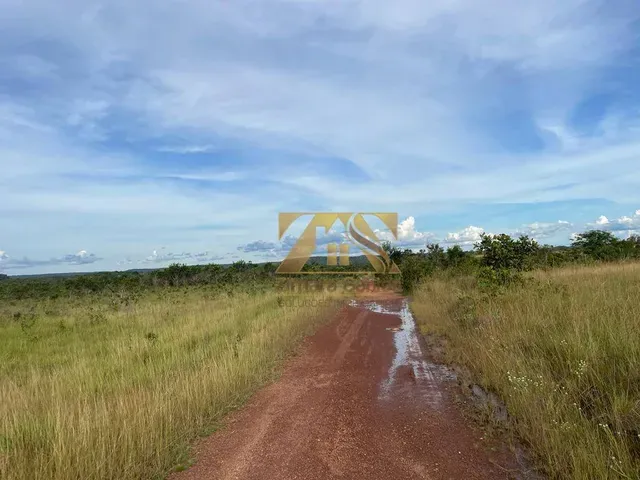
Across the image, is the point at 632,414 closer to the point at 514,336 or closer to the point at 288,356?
the point at 514,336

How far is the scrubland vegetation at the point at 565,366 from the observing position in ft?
11.9

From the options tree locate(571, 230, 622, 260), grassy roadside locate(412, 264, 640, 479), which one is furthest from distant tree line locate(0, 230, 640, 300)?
grassy roadside locate(412, 264, 640, 479)

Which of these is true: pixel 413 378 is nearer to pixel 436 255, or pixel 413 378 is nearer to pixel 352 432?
pixel 352 432

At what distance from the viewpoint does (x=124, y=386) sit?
604 centimetres

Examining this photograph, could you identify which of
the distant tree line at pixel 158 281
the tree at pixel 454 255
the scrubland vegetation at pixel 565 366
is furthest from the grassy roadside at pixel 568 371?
the distant tree line at pixel 158 281

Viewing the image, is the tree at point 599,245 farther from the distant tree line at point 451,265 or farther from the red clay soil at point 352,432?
the red clay soil at point 352,432

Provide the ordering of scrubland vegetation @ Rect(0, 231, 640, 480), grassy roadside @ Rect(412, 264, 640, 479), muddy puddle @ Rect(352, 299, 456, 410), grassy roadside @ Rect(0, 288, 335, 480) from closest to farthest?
grassy roadside @ Rect(412, 264, 640, 479), scrubland vegetation @ Rect(0, 231, 640, 480), grassy roadside @ Rect(0, 288, 335, 480), muddy puddle @ Rect(352, 299, 456, 410)

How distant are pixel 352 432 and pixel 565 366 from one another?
289 centimetres

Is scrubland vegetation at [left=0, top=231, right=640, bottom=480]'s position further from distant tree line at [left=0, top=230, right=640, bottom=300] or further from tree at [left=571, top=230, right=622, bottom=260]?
tree at [left=571, top=230, right=622, bottom=260]

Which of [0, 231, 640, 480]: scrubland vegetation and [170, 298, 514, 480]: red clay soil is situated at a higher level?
[0, 231, 640, 480]: scrubland vegetation

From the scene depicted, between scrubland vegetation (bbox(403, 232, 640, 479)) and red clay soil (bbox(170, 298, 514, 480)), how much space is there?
0.57 m

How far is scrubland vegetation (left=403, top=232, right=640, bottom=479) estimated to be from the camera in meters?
3.63

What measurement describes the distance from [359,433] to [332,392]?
62.4 inches

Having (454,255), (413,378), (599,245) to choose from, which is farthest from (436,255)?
(413,378)
